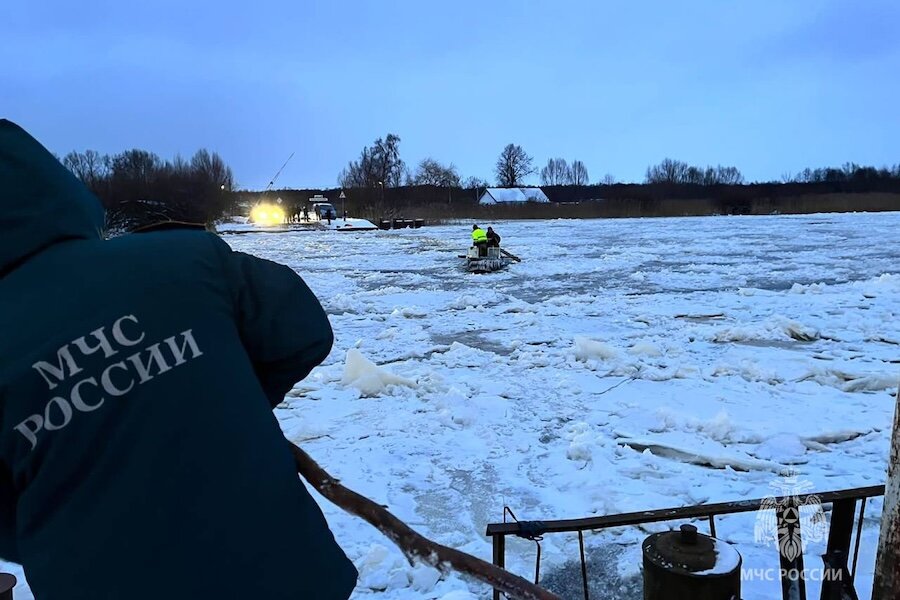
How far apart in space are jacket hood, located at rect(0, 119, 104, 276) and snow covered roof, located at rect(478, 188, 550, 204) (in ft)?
317

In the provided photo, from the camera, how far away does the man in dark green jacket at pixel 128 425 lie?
3.82 feet

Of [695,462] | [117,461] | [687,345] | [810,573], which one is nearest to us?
[117,461]

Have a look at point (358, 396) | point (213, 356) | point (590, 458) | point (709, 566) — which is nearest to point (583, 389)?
point (590, 458)

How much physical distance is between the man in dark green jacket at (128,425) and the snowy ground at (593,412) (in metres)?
2.42

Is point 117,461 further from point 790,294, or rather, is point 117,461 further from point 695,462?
point 790,294

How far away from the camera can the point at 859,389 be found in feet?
21.9

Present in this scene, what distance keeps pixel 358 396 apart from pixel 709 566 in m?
4.96

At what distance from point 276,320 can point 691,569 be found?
178cm

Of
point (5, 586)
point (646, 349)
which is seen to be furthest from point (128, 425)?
point (646, 349)

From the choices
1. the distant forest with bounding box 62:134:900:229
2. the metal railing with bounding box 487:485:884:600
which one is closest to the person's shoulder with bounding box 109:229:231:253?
the metal railing with bounding box 487:485:884:600

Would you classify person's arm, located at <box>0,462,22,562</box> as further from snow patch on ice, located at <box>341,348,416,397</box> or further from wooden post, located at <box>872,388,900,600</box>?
snow patch on ice, located at <box>341,348,416,397</box>

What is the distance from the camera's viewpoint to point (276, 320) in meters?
1.45

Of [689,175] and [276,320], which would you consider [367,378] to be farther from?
[689,175]

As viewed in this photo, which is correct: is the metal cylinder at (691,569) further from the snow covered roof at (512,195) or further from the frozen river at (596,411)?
the snow covered roof at (512,195)
